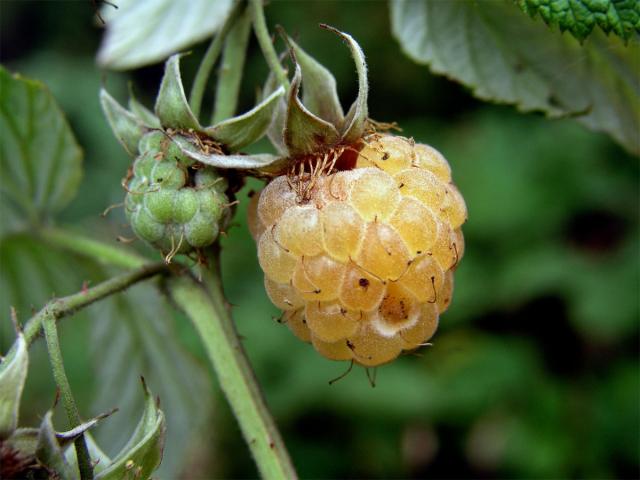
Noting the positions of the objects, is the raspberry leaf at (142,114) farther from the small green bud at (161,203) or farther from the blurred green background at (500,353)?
the blurred green background at (500,353)

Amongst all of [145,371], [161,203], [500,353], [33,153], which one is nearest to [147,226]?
[161,203]

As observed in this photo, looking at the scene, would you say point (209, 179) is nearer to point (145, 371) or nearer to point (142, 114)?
point (142, 114)

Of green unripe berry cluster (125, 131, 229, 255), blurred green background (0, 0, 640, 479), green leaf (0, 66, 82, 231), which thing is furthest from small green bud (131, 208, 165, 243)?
blurred green background (0, 0, 640, 479)

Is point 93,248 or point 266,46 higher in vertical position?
point 266,46

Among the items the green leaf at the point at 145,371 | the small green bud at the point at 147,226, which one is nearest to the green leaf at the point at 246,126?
the small green bud at the point at 147,226


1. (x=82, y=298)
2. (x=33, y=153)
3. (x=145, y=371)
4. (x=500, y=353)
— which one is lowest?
(x=500, y=353)

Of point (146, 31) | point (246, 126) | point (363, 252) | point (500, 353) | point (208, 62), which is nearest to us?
point (363, 252)
